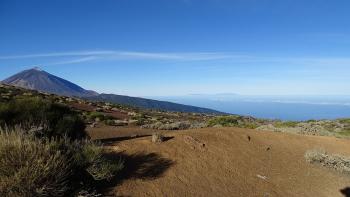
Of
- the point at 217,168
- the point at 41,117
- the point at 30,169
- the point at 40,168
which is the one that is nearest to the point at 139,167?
the point at 217,168

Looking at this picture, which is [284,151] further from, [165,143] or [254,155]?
[165,143]

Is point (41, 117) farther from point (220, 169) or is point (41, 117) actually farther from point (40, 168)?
point (220, 169)

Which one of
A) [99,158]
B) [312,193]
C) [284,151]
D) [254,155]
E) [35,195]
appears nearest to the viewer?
[35,195]

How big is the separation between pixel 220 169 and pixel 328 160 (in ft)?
18.0

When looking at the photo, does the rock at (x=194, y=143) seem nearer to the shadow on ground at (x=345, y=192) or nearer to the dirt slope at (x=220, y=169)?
the dirt slope at (x=220, y=169)

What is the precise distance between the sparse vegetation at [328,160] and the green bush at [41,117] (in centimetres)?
864

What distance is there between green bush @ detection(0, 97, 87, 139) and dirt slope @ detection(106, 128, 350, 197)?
1753 mm

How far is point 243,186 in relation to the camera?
1095 cm

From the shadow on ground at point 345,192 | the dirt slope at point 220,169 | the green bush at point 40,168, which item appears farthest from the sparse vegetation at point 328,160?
the green bush at point 40,168

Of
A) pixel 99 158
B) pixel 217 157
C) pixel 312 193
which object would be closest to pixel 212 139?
pixel 217 157

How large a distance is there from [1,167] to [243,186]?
6.51 meters

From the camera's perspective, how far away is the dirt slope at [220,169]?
9906 mm

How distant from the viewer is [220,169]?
11648mm

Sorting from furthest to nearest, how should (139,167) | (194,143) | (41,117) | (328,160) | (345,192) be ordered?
(328,160)
(194,143)
(345,192)
(41,117)
(139,167)
